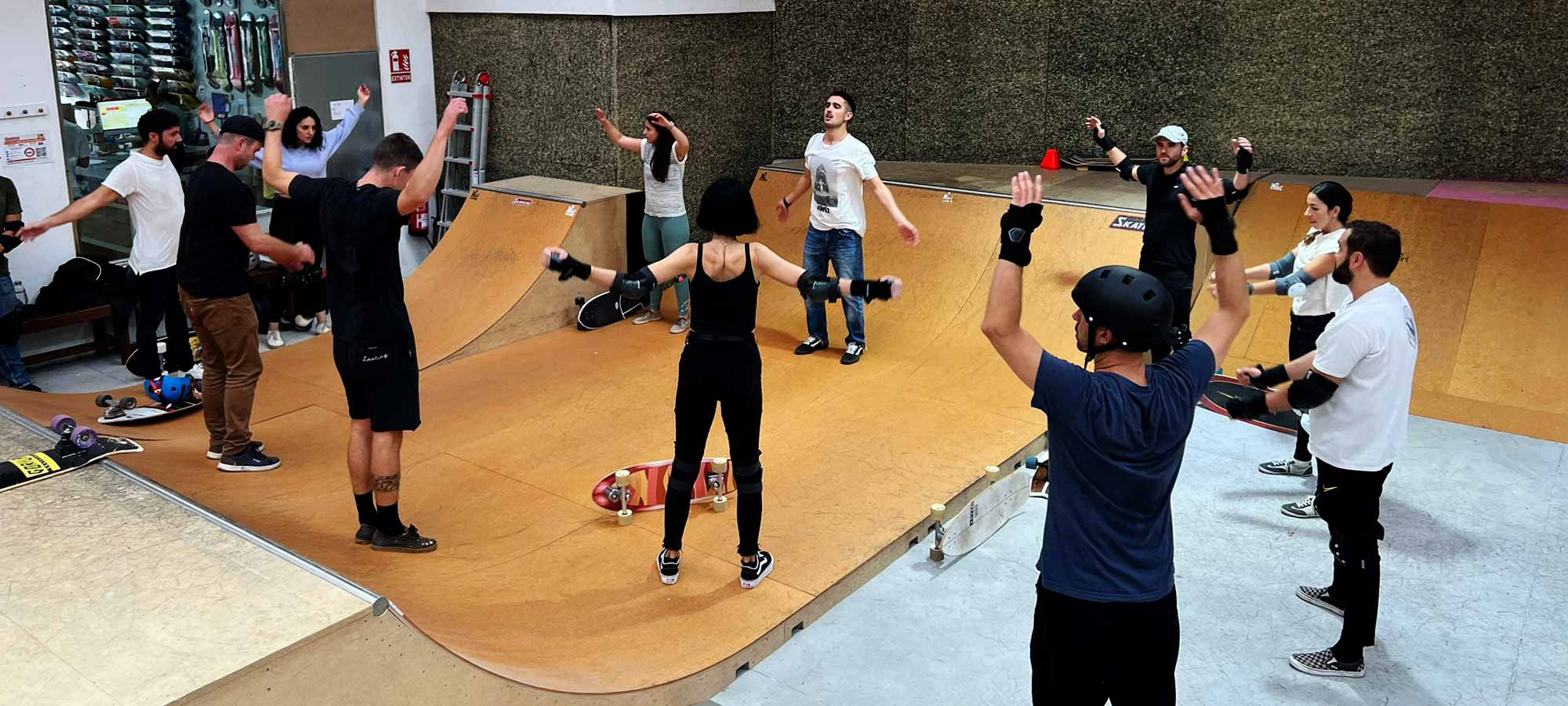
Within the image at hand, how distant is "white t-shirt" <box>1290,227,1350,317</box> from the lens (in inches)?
201

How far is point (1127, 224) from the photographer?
7.51 meters

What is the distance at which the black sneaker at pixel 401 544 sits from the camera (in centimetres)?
460

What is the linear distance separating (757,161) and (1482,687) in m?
7.81

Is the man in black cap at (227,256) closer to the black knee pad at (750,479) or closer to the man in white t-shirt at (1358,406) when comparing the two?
the black knee pad at (750,479)

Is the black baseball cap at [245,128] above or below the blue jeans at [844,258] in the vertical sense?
above

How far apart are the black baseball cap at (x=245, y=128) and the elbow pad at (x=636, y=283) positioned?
6.76 ft

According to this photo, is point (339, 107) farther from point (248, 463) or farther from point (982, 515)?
point (982, 515)

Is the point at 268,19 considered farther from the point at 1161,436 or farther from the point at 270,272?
the point at 1161,436

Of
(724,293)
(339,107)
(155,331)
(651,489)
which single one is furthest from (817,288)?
(339,107)

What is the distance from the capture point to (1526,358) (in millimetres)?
6531

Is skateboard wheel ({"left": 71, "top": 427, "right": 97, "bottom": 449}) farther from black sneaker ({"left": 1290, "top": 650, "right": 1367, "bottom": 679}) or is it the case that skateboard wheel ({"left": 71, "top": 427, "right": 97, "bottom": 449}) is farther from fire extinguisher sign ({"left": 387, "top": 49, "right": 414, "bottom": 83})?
fire extinguisher sign ({"left": 387, "top": 49, "right": 414, "bottom": 83})

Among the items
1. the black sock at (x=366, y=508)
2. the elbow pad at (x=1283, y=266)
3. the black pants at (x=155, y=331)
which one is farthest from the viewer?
the black pants at (x=155, y=331)

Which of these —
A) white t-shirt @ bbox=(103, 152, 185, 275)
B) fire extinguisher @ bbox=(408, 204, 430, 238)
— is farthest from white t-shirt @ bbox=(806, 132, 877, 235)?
fire extinguisher @ bbox=(408, 204, 430, 238)

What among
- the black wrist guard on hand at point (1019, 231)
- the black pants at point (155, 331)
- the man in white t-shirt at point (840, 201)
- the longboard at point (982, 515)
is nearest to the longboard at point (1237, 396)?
the longboard at point (982, 515)
